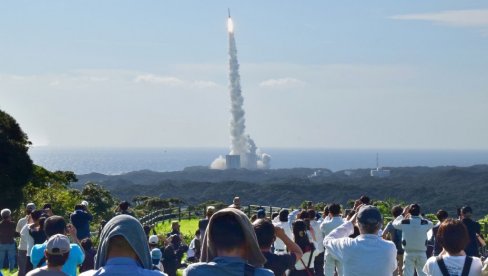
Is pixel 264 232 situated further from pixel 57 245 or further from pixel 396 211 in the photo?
pixel 396 211

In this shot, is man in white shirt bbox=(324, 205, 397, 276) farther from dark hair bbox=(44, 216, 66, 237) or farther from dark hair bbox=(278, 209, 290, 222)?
dark hair bbox=(278, 209, 290, 222)

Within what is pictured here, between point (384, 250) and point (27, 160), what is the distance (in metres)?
29.3

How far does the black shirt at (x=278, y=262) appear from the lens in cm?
646

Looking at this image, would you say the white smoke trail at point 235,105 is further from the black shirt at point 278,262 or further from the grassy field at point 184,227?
the black shirt at point 278,262

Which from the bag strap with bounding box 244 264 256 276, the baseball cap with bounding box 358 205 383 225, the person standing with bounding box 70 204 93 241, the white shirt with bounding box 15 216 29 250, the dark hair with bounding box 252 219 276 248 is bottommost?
the white shirt with bounding box 15 216 29 250

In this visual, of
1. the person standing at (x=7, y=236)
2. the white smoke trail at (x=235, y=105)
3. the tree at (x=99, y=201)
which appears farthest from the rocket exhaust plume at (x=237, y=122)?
the person standing at (x=7, y=236)

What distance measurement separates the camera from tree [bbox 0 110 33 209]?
31.6 meters

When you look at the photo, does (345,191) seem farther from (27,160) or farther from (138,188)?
(27,160)

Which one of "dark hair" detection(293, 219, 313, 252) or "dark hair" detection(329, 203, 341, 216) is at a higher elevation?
"dark hair" detection(329, 203, 341, 216)

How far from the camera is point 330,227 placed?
1212 centimetres

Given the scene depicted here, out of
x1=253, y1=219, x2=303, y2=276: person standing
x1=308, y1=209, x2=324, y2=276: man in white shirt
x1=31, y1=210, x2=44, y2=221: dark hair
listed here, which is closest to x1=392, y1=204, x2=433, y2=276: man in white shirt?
x1=308, y1=209, x2=324, y2=276: man in white shirt

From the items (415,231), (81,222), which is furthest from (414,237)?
(81,222)

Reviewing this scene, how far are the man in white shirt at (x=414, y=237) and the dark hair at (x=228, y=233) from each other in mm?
8503

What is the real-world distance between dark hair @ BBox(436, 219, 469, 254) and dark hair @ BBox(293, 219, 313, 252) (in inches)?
151
